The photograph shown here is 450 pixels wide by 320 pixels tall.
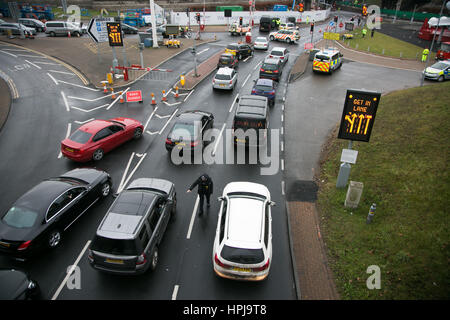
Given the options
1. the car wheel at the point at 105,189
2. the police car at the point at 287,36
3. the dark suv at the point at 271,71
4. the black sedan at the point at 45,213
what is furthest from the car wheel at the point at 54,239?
the police car at the point at 287,36

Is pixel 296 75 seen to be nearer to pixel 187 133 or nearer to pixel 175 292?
pixel 187 133

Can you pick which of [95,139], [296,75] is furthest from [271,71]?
[95,139]

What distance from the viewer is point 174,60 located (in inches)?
1289

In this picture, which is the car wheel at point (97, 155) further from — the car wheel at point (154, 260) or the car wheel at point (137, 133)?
the car wheel at point (154, 260)

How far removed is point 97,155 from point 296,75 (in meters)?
20.6

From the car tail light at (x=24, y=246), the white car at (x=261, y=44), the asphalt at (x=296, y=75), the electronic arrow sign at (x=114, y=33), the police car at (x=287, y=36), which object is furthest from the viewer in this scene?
the police car at (x=287, y=36)

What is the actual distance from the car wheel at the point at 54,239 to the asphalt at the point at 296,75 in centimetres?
773

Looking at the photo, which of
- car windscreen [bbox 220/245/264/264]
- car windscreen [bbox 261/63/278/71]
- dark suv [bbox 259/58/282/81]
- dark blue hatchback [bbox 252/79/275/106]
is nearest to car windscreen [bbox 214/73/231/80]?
dark blue hatchback [bbox 252/79/275/106]

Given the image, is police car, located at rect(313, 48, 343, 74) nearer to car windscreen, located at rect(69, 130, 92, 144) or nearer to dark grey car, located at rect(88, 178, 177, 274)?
car windscreen, located at rect(69, 130, 92, 144)

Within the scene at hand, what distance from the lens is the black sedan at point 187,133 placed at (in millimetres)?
15727

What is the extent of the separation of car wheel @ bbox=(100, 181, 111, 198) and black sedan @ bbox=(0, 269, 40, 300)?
14.9 feet

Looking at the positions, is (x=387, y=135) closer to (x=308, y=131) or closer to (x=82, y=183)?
(x=308, y=131)
